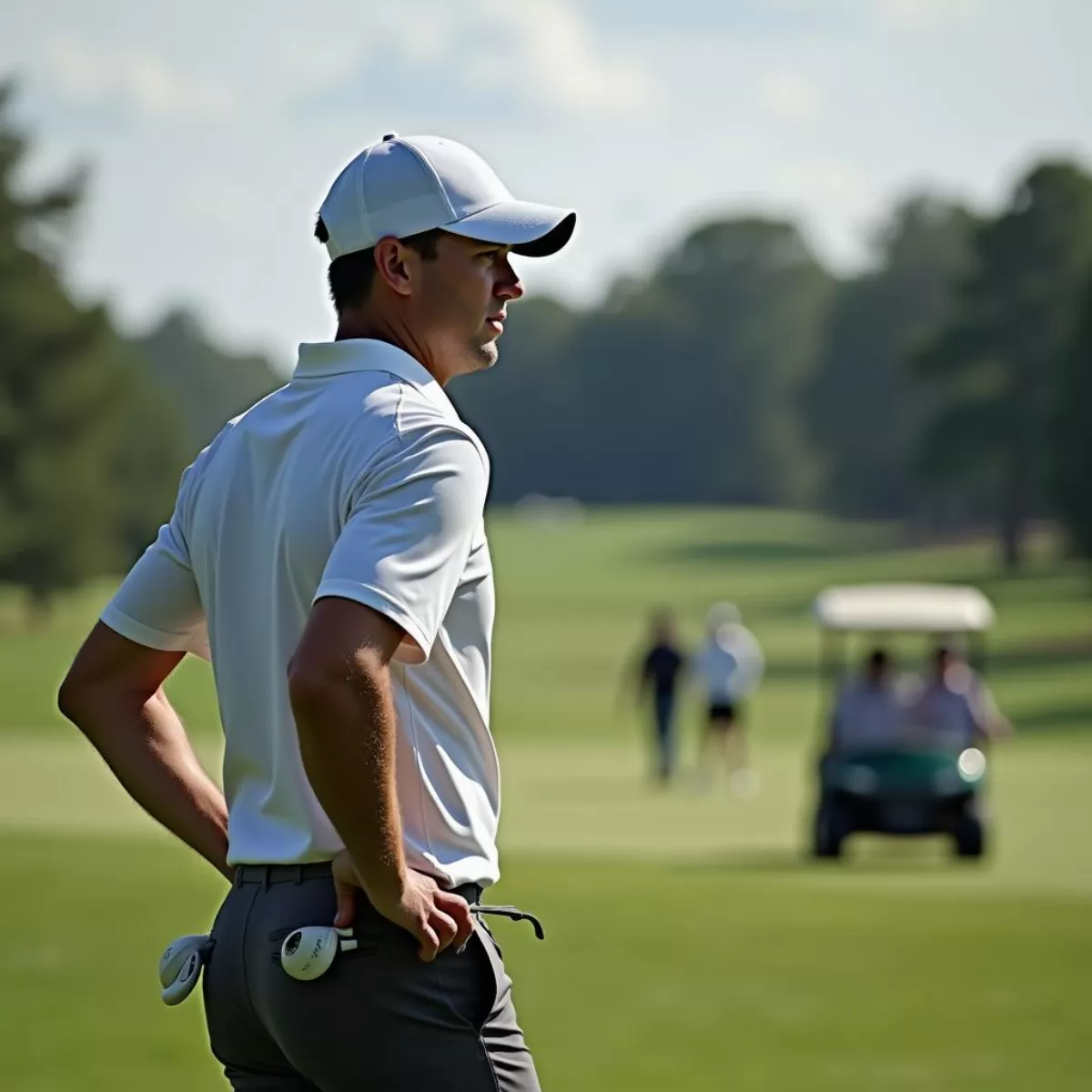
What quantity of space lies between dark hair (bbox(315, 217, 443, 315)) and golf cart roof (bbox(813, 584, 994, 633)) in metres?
15.6

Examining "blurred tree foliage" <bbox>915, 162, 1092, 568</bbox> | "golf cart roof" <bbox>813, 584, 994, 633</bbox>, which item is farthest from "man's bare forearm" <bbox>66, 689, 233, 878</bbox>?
"blurred tree foliage" <bbox>915, 162, 1092, 568</bbox>

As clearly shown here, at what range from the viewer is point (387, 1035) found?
291 centimetres

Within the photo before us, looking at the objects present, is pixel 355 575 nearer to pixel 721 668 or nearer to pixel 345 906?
pixel 345 906

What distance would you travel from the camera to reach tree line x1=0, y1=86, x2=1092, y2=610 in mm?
72438

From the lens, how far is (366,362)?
9.98 feet

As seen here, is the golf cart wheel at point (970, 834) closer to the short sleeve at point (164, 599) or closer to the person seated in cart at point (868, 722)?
the person seated in cart at point (868, 722)

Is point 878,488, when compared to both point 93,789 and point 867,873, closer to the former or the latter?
point 93,789

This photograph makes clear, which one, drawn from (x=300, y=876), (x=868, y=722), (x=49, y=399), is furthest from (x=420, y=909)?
(x=49, y=399)

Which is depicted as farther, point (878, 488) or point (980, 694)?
point (878, 488)

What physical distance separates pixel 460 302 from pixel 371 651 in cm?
54

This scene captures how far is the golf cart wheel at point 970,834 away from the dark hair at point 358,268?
1510cm

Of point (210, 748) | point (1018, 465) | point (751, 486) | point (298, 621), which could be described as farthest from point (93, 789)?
point (751, 486)

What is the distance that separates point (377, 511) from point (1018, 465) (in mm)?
81889

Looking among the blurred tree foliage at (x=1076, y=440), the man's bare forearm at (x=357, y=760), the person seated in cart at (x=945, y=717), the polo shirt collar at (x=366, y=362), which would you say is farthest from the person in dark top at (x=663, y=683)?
the blurred tree foliage at (x=1076, y=440)
